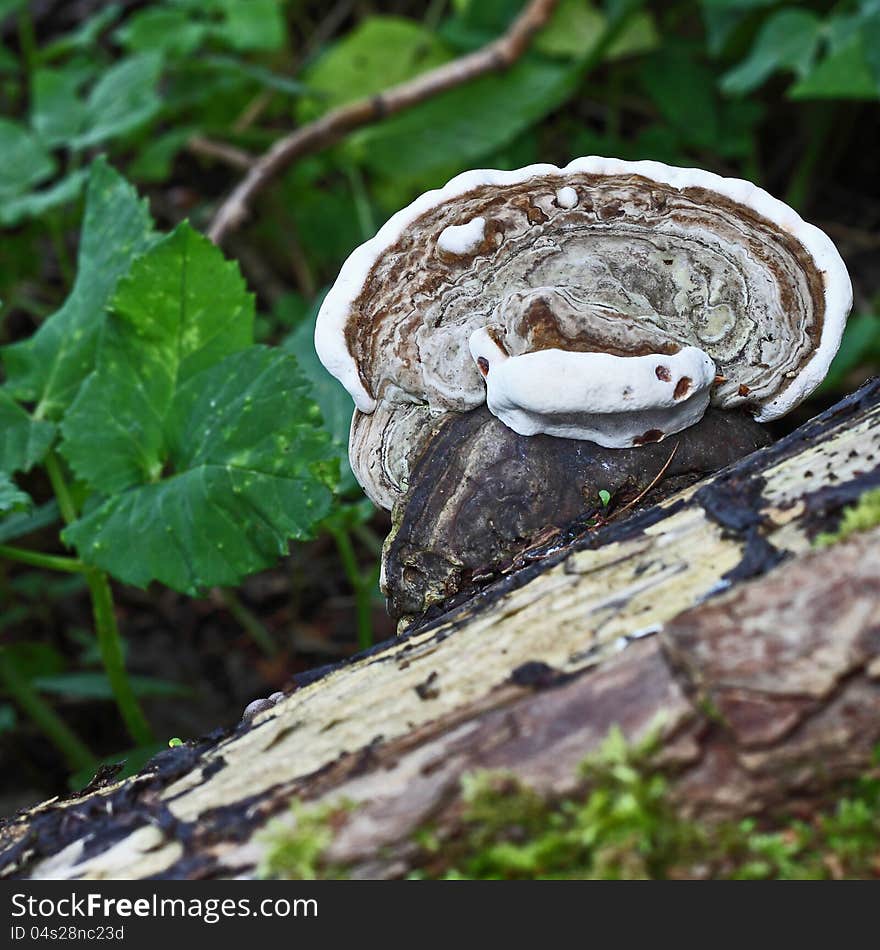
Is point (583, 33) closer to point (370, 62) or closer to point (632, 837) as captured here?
point (370, 62)

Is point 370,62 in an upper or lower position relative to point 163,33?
lower

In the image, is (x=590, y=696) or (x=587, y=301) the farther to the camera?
(x=587, y=301)

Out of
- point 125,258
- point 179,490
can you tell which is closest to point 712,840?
point 179,490

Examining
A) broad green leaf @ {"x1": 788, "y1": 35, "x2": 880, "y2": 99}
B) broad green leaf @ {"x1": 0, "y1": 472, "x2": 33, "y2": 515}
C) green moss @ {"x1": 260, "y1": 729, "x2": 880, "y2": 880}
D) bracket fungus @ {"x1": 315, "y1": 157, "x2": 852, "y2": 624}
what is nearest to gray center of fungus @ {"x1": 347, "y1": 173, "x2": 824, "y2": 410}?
bracket fungus @ {"x1": 315, "y1": 157, "x2": 852, "y2": 624}

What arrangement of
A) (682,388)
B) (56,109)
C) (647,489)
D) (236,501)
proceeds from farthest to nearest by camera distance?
(56,109)
(236,501)
(647,489)
(682,388)

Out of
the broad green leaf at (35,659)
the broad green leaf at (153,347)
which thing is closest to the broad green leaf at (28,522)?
the broad green leaf at (153,347)

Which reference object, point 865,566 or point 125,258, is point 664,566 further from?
point 125,258

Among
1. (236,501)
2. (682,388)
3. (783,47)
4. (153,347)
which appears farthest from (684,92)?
(236,501)

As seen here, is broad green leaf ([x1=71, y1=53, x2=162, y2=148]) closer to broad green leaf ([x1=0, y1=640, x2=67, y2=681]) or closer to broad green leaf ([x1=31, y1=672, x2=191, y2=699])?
broad green leaf ([x1=0, y1=640, x2=67, y2=681])
